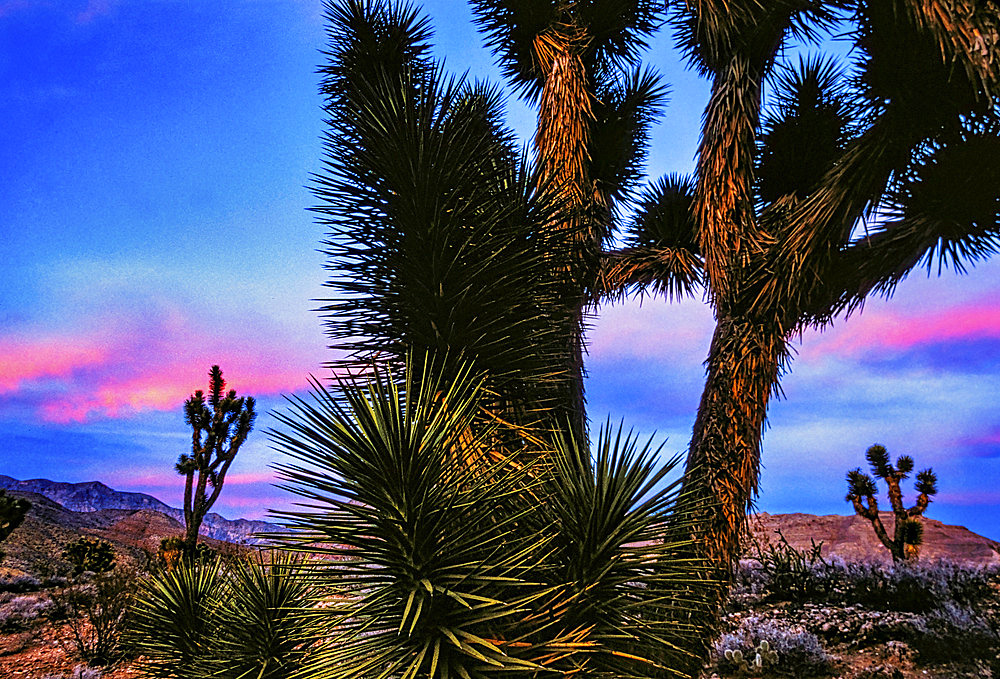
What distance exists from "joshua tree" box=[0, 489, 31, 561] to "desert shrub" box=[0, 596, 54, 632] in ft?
6.38

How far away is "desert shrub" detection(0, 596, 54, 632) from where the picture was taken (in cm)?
967

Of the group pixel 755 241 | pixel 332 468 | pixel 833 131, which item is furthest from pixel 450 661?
pixel 833 131

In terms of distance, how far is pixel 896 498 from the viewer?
1163cm

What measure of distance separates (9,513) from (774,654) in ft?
44.1

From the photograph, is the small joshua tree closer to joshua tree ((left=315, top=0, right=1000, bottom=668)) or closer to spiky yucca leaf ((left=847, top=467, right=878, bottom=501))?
spiky yucca leaf ((left=847, top=467, right=878, bottom=501))

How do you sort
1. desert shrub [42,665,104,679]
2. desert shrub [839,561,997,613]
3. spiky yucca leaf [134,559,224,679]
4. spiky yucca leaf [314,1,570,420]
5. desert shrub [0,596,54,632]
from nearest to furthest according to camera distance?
spiky yucca leaf [314,1,570,420] → spiky yucca leaf [134,559,224,679] → desert shrub [42,665,104,679] → desert shrub [839,561,997,613] → desert shrub [0,596,54,632]

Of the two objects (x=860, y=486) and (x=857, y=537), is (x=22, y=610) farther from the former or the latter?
(x=857, y=537)

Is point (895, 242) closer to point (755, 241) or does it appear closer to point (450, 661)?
point (755, 241)

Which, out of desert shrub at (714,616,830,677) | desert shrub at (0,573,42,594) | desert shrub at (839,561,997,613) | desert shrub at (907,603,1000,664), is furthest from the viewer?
desert shrub at (0,573,42,594)

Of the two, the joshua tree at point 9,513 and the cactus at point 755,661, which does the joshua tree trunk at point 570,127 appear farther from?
the joshua tree at point 9,513

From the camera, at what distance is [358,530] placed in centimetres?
192

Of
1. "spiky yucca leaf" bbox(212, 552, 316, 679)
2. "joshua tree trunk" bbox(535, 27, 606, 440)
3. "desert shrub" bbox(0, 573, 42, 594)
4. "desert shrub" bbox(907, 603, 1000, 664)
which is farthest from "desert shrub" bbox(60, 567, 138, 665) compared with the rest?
"desert shrub" bbox(907, 603, 1000, 664)

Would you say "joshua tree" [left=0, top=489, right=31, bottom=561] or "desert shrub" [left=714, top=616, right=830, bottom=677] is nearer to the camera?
"desert shrub" [left=714, top=616, right=830, bottom=677]

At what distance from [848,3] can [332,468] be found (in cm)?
661
